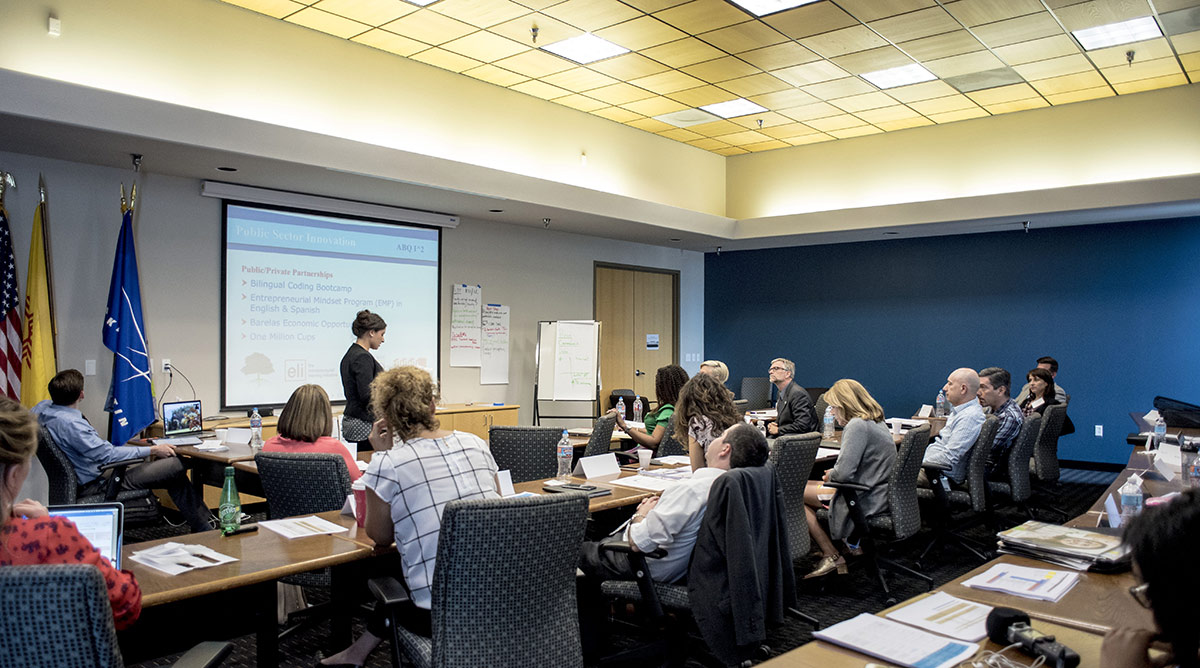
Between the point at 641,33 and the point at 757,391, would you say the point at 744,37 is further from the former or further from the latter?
the point at 757,391

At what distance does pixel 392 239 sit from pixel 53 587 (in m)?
6.35

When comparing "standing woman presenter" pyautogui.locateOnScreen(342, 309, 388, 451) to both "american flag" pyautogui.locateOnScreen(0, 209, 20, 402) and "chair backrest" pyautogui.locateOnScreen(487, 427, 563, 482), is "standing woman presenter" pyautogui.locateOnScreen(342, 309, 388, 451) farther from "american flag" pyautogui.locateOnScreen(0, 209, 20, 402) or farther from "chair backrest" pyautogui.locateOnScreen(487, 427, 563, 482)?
"american flag" pyautogui.locateOnScreen(0, 209, 20, 402)

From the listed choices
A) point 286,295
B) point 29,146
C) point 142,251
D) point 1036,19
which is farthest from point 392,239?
point 1036,19

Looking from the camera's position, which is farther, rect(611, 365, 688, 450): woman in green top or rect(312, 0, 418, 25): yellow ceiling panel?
rect(312, 0, 418, 25): yellow ceiling panel

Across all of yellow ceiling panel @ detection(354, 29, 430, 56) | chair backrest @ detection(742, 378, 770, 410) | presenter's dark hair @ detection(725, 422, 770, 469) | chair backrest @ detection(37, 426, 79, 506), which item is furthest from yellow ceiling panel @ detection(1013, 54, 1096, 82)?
chair backrest @ detection(37, 426, 79, 506)

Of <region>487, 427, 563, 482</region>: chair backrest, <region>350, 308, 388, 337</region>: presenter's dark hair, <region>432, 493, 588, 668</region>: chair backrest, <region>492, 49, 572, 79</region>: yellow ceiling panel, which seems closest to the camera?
<region>432, 493, 588, 668</region>: chair backrest

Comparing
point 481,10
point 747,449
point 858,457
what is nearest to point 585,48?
point 481,10

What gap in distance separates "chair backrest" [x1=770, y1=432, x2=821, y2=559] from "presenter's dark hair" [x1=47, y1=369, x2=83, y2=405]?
4.02 m

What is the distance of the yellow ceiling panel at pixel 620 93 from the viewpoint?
7758mm

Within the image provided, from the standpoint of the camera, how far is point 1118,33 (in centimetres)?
629

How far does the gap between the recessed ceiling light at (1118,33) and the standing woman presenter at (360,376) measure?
5.94m

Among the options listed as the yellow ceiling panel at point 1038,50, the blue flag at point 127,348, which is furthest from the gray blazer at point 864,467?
the blue flag at point 127,348

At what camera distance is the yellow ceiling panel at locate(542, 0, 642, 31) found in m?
5.71

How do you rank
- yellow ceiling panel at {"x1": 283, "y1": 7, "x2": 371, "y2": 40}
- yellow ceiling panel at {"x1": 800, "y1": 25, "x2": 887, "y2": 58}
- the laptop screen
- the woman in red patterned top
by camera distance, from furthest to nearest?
yellow ceiling panel at {"x1": 800, "y1": 25, "x2": 887, "y2": 58}
yellow ceiling panel at {"x1": 283, "y1": 7, "x2": 371, "y2": 40}
the laptop screen
the woman in red patterned top
